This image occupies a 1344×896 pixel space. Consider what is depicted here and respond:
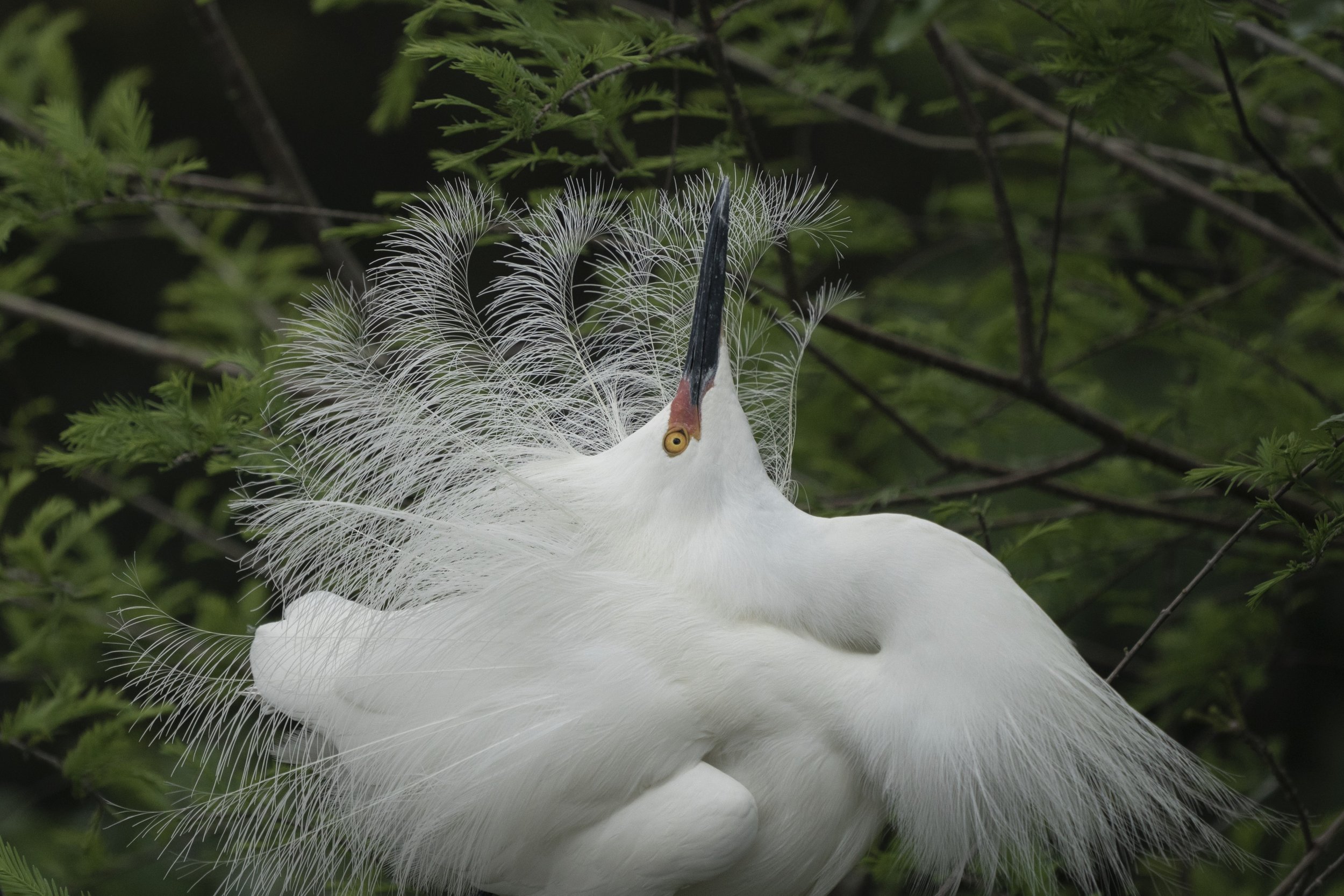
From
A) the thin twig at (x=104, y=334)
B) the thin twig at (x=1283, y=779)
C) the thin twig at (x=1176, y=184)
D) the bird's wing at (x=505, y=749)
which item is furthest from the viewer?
the thin twig at (x=104, y=334)

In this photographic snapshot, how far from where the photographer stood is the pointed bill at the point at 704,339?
125 centimetres

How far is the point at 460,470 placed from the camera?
1397mm

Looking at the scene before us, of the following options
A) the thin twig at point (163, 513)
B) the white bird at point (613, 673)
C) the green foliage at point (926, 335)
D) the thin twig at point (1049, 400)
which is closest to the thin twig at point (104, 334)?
the green foliage at point (926, 335)

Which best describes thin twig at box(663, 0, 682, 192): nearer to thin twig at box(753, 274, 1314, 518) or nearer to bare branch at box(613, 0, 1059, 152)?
thin twig at box(753, 274, 1314, 518)

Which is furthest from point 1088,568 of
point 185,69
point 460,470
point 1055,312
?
point 185,69

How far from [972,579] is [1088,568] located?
158 cm

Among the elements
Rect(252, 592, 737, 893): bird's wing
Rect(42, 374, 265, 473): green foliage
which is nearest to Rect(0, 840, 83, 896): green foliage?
Rect(252, 592, 737, 893): bird's wing

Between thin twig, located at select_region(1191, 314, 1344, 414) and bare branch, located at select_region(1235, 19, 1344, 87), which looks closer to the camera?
bare branch, located at select_region(1235, 19, 1344, 87)

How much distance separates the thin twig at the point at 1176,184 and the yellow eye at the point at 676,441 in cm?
111

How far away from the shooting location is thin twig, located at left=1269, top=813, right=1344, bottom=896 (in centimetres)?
128

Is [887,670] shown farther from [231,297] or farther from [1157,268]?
[1157,268]

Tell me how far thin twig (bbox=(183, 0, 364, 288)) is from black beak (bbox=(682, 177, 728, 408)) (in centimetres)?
106

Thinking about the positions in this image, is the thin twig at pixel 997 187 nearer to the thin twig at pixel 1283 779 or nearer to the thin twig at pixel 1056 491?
the thin twig at pixel 1056 491

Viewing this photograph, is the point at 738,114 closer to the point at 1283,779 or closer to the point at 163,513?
the point at 1283,779
